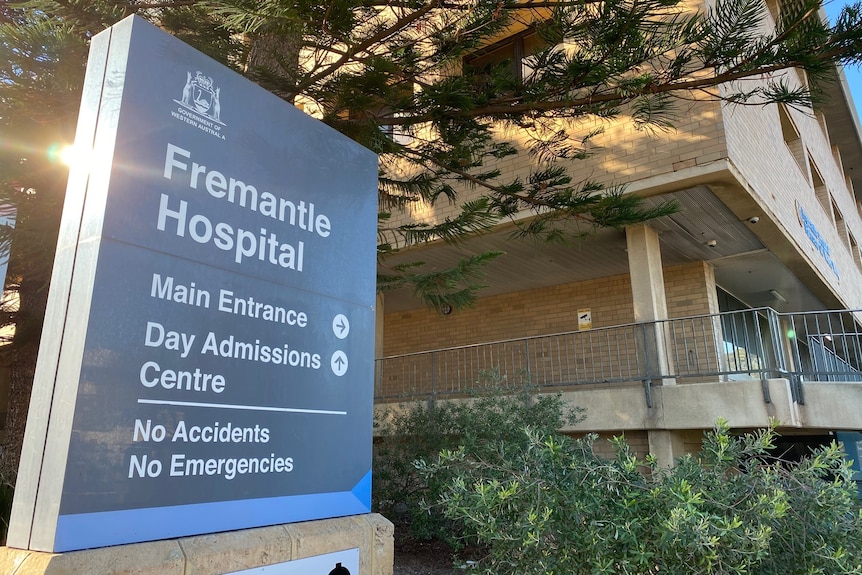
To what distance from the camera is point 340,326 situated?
255 cm

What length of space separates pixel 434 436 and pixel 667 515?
4.82 meters

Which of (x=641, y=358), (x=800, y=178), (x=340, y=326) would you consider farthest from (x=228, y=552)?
(x=800, y=178)

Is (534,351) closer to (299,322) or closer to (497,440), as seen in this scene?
(497,440)

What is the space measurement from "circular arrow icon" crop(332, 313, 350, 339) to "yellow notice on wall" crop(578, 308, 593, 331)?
39.4ft

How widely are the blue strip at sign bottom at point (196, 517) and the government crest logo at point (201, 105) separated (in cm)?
126

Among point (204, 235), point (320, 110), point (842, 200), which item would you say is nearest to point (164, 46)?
point (204, 235)

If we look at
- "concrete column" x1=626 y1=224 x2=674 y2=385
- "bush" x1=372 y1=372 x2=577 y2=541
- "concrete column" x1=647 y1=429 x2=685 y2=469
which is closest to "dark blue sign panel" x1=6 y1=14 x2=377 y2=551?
"bush" x1=372 y1=372 x2=577 y2=541

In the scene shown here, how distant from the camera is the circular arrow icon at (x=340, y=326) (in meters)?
2.53

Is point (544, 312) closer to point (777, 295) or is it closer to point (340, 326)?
point (777, 295)

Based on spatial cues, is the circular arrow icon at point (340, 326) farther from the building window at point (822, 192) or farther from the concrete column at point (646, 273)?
the building window at point (822, 192)

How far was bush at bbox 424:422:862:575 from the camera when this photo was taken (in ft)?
9.59

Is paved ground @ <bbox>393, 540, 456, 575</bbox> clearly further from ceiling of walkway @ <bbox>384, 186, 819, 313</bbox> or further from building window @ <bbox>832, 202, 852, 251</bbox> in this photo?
building window @ <bbox>832, 202, 852, 251</bbox>

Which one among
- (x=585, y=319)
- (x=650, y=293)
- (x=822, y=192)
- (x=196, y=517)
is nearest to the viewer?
(x=196, y=517)

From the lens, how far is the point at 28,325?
18.6 feet
